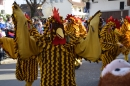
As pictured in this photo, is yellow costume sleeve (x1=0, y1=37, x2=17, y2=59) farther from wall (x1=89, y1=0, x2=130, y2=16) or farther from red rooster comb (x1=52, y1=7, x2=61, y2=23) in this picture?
wall (x1=89, y1=0, x2=130, y2=16)

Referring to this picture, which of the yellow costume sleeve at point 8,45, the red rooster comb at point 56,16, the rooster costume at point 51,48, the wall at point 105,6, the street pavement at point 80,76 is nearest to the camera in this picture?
the rooster costume at point 51,48

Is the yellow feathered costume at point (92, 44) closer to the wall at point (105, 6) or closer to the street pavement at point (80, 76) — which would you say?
the street pavement at point (80, 76)

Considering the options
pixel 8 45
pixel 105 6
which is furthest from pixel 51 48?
pixel 105 6

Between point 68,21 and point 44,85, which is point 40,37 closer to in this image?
point 44,85

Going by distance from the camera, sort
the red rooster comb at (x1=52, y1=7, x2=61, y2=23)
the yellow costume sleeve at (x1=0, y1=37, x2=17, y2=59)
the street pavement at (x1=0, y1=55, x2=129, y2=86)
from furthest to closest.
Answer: the street pavement at (x1=0, y1=55, x2=129, y2=86) < the yellow costume sleeve at (x1=0, y1=37, x2=17, y2=59) < the red rooster comb at (x1=52, y1=7, x2=61, y2=23)

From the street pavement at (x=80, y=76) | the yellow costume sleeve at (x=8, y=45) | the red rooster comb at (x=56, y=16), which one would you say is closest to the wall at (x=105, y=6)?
the street pavement at (x=80, y=76)

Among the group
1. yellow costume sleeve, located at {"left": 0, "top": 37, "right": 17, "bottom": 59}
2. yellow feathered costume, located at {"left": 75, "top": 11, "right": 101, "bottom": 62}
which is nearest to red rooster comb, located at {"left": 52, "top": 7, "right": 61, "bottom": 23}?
yellow feathered costume, located at {"left": 75, "top": 11, "right": 101, "bottom": 62}

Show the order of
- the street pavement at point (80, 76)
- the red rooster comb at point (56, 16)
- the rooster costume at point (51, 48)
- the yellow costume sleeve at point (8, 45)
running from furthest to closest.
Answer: the street pavement at point (80, 76) < the yellow costume sleeve at point (8, 45) < the red rooster comb at point (56, 16) < the rooster costume at point (51, 48)

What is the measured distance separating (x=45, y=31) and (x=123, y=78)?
173 cm

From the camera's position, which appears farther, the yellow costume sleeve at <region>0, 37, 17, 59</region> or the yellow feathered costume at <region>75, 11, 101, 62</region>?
the yellow costume sleeve at <region>0, 37, 17, 59</region>

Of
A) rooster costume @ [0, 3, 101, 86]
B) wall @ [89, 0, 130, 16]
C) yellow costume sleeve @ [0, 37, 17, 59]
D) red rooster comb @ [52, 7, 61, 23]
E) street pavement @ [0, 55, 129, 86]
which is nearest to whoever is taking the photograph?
rooster costume @ [0, 3, 101, 86]

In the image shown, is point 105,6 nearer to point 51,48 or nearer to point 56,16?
point 56,16

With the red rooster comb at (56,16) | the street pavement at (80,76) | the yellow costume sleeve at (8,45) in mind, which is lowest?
the street pavement at (80,76)

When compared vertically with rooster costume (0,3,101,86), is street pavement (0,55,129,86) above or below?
below
